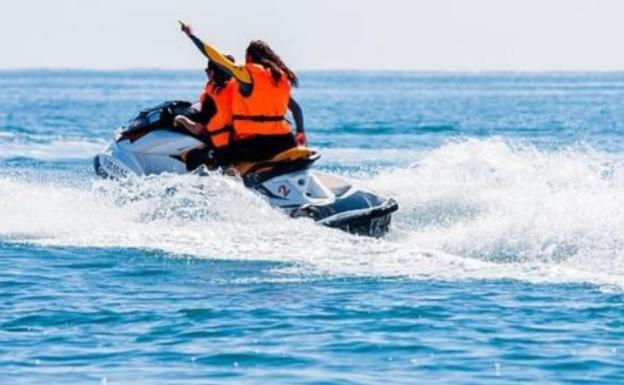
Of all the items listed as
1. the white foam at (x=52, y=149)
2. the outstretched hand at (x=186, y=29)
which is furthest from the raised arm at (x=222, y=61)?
the white foam at (x=52, y=149)

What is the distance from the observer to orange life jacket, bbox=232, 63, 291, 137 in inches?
563

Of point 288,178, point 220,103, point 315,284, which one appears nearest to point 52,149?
point 220,103

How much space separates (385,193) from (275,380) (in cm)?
806

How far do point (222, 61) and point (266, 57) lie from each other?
48 cm

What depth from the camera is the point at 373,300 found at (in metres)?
10.8

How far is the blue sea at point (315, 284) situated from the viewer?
9.04m

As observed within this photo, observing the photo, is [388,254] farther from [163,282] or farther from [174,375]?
[174,375]

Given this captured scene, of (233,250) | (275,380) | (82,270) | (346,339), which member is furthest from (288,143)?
(275,380)

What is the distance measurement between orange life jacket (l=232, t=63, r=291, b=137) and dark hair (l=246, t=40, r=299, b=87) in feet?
0.14

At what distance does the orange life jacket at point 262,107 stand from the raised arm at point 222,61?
13 centimetres

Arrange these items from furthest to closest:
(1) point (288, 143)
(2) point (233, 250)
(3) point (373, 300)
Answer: (1) point (288, 143)
(2) point (233, 250)
(3) point (373, 300)

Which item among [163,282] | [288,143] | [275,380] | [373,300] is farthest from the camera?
[288,143]

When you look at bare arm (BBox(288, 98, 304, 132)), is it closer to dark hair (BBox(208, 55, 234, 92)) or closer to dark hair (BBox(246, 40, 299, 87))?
dark hair (BBox(246, 40, 299, 87))

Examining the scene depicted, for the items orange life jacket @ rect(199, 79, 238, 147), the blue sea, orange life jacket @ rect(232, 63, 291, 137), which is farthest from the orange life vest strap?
the blue sea
